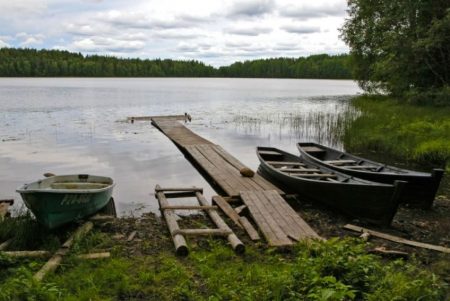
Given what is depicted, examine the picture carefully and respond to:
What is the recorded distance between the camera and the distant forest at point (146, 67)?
403ft

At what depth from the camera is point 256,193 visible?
9.34 m

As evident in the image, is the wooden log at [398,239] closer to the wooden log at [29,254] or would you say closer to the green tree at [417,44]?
the wooden log at [29,254]

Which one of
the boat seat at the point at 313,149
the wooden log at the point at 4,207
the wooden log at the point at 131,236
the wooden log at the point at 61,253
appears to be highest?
the boat seat at the point at 313,149

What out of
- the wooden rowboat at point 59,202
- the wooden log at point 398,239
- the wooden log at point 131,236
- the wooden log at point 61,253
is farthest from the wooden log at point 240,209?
the wooden log at point 61,253

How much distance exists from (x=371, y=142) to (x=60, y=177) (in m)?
11.4

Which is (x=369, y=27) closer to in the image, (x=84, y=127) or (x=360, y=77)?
(x=360, y=77)

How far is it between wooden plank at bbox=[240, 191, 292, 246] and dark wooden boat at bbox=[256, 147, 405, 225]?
1.14 metres

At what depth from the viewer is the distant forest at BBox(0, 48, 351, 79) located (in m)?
123

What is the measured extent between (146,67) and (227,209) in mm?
142893

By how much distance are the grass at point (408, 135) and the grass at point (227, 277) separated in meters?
8.10

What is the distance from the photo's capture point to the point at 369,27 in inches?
1258

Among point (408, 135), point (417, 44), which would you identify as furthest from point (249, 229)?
point (417, 44)

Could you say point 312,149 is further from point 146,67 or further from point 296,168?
point 146,67

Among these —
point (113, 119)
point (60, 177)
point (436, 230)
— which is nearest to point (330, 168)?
point (436, 230)
